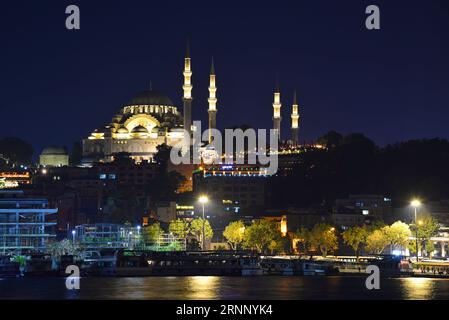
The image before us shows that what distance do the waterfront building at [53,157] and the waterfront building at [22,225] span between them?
187 ft

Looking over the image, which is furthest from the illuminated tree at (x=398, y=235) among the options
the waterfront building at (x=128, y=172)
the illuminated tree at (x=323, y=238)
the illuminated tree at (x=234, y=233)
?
the waterfront building at (x=128, y=172)

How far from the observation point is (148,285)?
78.6m

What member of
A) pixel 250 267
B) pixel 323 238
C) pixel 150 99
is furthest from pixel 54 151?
pixel 250 267

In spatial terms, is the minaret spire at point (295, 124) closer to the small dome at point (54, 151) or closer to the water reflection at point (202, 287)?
the small dome at point (54, 151)

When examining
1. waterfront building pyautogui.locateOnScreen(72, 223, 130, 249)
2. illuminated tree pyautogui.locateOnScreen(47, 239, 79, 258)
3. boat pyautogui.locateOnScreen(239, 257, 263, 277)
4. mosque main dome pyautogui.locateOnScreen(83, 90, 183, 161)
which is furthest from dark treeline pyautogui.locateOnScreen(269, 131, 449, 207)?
boat pyautogui.locateOnScreen(239, 257, 263, 277)

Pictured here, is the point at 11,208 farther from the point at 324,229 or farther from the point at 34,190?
the point at 34,190

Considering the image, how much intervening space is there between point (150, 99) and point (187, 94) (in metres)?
23.4

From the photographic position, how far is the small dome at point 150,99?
6870 inches

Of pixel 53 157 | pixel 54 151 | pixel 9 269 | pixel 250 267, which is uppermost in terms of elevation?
pixel 54 151

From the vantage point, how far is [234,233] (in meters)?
117

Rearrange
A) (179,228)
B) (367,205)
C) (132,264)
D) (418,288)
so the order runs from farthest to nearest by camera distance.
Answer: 1. (367,205)
2. (179,228)
3. (132,264)
4. (418,288)

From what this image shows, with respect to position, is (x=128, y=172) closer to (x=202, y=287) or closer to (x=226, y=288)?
(x=202, y=287)

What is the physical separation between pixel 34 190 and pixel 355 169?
30.9 m
